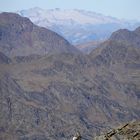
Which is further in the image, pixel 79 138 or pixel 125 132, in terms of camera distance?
pixel 125 132

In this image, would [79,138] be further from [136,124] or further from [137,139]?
[136,124]

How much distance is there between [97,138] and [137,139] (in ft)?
9.00

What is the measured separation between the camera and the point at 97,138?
28078mm

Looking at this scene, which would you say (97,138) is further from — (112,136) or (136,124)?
(136,124)

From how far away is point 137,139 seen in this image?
26.4m

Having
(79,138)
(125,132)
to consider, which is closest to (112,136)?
(125,132)

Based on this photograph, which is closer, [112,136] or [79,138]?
[79,138]

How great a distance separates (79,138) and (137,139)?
11.4 ft

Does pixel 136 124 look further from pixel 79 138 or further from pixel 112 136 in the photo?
pixel 79 138

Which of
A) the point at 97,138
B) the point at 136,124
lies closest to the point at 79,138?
the point at 97,138

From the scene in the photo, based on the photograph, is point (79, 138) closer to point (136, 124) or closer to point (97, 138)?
point (97, 138)

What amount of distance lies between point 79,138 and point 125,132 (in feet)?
12.5

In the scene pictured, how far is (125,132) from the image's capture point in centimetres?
2789

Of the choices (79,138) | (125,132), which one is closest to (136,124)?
(125,132)
